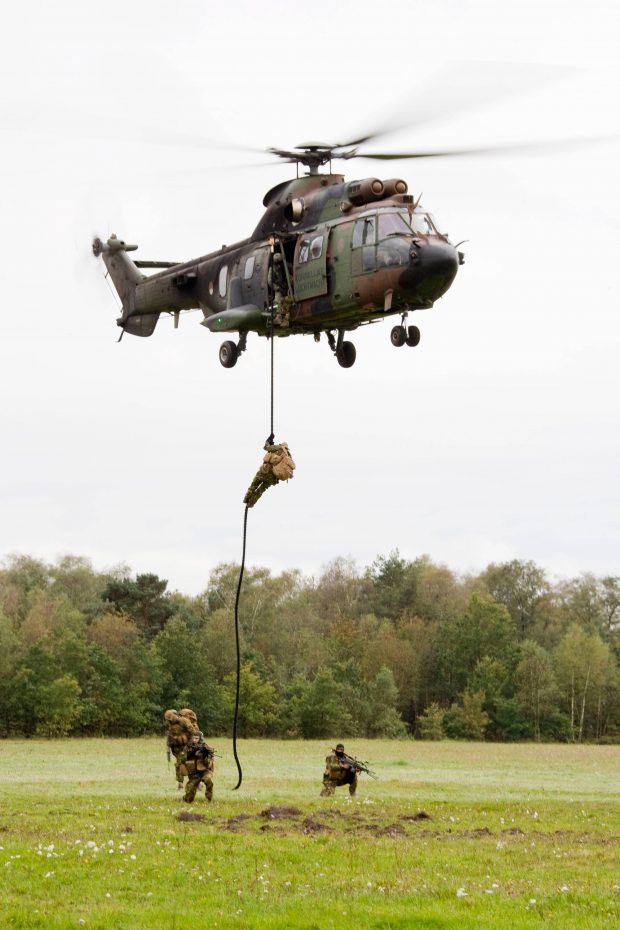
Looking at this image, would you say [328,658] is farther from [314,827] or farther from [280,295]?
[314,827]

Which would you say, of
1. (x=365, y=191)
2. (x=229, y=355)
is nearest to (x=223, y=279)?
(x=229, y=355)

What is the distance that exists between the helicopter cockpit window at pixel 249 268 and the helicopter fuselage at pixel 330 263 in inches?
1.1

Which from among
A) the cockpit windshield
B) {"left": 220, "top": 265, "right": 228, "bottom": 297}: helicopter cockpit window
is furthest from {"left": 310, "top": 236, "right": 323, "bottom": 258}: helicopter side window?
{"left": 220, "top": 265, "right": 228, "bottom": 297}: helicopter cockpit window

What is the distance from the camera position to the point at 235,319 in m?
27.8

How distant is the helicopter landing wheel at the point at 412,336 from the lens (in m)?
26.2

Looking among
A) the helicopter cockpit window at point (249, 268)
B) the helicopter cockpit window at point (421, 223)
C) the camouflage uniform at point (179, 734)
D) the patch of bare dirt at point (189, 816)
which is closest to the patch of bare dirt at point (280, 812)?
the patch of bare dirt at point (189, 816)

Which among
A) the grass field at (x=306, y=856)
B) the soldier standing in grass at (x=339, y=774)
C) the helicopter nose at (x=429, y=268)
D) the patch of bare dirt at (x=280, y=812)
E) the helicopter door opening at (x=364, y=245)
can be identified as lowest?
the grass field at (x=306, y=856)

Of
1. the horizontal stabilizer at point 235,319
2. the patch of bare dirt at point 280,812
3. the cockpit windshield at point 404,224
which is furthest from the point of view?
the horizontal stabilizer at point 235,319

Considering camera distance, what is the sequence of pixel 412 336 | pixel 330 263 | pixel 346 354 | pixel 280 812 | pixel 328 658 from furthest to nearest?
pixel 328 658, pixel 346 354, pixel 330 263, pixel 412 336, pixel 280 812

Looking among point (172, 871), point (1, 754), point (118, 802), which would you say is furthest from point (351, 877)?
point (1, 754)

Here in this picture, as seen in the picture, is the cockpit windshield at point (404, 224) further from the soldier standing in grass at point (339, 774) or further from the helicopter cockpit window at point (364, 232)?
the soldier standing in grass at point (339, 774)

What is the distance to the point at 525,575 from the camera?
112m

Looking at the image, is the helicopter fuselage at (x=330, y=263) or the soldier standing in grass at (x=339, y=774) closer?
the helicopter fuselage at (x=330, y=263)

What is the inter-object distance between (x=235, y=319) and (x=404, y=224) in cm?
394
